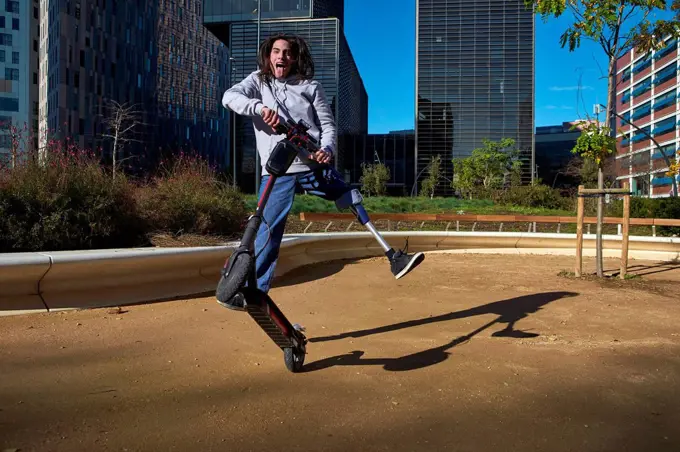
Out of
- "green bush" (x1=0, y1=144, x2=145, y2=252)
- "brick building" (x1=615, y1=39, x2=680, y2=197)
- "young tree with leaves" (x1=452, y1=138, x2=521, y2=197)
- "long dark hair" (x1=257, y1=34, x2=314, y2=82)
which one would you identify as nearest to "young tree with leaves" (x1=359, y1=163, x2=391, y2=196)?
"young tree with leaves" (x1=452, y1=138, x2=521, y2=197)

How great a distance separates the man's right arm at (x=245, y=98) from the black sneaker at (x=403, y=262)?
1.22 meters

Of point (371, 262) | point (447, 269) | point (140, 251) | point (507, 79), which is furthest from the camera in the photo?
point (507, 79)

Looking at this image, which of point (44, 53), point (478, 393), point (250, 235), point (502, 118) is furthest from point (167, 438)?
point (502, 118)

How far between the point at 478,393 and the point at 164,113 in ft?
226

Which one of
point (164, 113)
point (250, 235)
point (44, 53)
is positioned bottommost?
point (250, 235)

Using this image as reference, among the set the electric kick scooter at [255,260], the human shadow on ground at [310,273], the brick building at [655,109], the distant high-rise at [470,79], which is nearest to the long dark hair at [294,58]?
the electric kick scooter at [255,260]

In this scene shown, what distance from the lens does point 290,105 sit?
11.1 ft

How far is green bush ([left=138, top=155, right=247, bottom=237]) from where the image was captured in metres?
6.93

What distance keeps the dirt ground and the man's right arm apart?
1.60 m

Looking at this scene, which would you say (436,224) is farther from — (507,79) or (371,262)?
(507,79)

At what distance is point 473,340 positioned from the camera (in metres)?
4.05

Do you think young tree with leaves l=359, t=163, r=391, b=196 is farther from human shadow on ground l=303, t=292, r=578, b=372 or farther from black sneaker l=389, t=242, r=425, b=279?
black sneaker l=389, t=242, r=425, b=279

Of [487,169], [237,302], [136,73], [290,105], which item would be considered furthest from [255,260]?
[136,73]

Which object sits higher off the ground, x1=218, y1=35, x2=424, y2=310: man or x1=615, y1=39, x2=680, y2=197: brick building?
x1=615, y1=39, x2=680, y2=197: brick building
